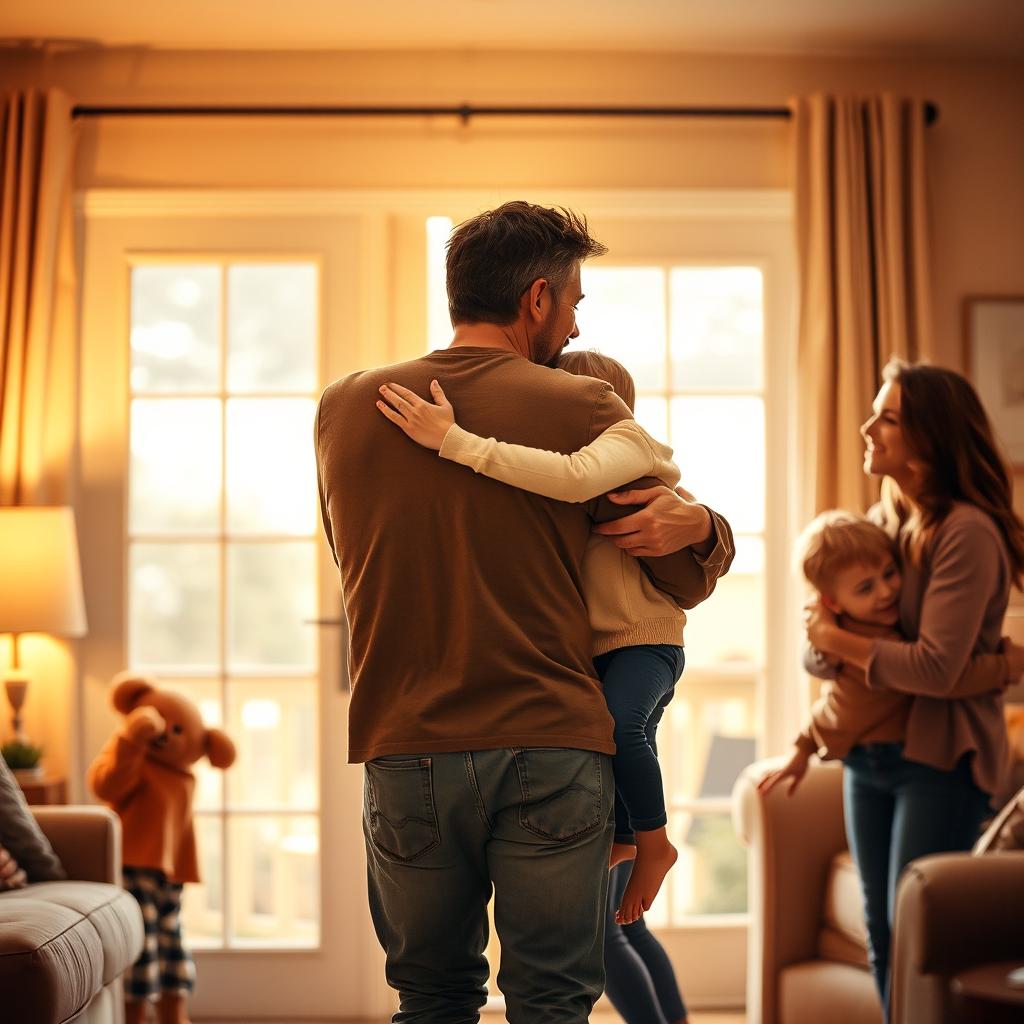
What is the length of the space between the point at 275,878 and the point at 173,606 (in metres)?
0.86

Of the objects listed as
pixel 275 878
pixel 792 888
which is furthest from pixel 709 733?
pixel 275 878

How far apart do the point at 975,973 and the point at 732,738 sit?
1614 mm

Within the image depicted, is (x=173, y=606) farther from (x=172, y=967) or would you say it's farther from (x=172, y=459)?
(x=172, y=967)

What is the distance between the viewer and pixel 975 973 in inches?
79.1

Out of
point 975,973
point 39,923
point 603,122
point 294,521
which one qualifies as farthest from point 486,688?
point 603,122

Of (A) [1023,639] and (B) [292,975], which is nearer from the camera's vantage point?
(A) [1023,639]

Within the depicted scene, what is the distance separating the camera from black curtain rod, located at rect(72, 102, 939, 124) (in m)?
3.52

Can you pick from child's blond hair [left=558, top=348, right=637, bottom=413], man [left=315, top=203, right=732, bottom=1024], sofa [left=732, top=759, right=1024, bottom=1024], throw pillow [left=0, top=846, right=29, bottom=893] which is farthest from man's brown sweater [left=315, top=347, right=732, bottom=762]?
sofa [left=732, top=759, right=1024, bottom=1024]

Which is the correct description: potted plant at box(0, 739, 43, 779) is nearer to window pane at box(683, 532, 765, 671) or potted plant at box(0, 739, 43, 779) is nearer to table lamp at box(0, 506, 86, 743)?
table lamp at box(0, 506, 86, 743)

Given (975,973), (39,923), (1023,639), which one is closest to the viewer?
Result: (975,973)

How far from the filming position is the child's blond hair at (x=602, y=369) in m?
1.90

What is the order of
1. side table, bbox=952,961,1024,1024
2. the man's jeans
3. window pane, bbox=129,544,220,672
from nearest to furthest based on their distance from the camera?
the man's jeans → side table, bbox=952,961,1024,1024 → window pane, bbox=129,544,220,672

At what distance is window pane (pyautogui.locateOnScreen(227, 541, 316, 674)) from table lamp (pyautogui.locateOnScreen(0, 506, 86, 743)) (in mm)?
465

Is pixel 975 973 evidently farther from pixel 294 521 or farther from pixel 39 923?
pixel 294 521
